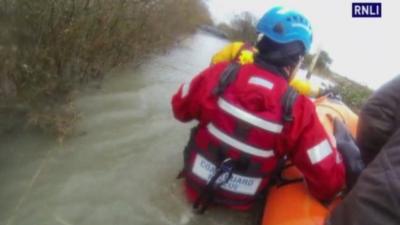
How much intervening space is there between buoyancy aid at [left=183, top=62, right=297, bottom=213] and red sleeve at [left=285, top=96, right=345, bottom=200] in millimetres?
83

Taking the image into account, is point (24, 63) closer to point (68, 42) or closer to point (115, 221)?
point (68, 42)

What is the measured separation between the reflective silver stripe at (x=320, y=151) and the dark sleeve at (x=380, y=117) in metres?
A: 0.22

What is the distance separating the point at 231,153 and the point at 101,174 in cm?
103

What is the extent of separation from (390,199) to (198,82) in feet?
4.76

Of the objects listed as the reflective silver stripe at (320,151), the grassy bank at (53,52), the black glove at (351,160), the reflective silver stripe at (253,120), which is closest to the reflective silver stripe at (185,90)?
the reflective silver stripe at (253,120)

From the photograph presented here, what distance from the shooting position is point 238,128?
2564 mm

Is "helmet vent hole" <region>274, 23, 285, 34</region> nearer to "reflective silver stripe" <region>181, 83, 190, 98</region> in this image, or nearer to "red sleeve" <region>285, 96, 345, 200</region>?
"red sleeve" <region>285, 96, 345, 200</region>

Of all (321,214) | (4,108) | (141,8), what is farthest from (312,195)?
(141,8)

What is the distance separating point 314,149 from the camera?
2562mm

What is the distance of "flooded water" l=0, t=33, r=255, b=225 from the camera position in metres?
2.63

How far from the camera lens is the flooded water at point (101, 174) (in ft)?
8.63

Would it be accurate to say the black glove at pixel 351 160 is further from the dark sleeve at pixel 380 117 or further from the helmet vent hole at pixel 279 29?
the helmet vent hole at pixel 279 29

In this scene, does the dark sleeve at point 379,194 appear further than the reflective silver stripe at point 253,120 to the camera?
No

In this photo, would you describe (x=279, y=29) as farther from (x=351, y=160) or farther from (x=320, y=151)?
(x=351, y=160)
